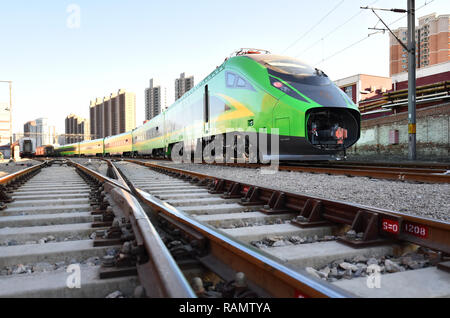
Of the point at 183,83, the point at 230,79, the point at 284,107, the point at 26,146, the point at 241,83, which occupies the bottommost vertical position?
the point at 284,107

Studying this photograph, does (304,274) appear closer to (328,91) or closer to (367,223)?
(367,223)

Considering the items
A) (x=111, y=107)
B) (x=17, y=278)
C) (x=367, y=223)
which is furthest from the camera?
(x=111, y=107)

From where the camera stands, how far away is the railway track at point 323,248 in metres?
1.55

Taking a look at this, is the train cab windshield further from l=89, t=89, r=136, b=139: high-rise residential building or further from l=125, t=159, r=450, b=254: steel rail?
l=89, t=89, r=136, b=139: high-rise residential building

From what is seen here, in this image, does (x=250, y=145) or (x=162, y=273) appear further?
(x=250, y=145)

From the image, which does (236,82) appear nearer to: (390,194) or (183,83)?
(390,194)

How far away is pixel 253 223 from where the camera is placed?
10.2 feet

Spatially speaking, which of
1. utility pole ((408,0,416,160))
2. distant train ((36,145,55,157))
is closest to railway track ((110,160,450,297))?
utility pole ((408,0,416,160))

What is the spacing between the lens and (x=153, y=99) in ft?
177

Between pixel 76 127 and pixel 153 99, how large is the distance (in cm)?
6815

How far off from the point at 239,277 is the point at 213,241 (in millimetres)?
606

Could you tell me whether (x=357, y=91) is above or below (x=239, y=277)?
above

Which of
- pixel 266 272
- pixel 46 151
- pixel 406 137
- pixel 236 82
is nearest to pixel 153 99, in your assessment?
pixel 46 151
